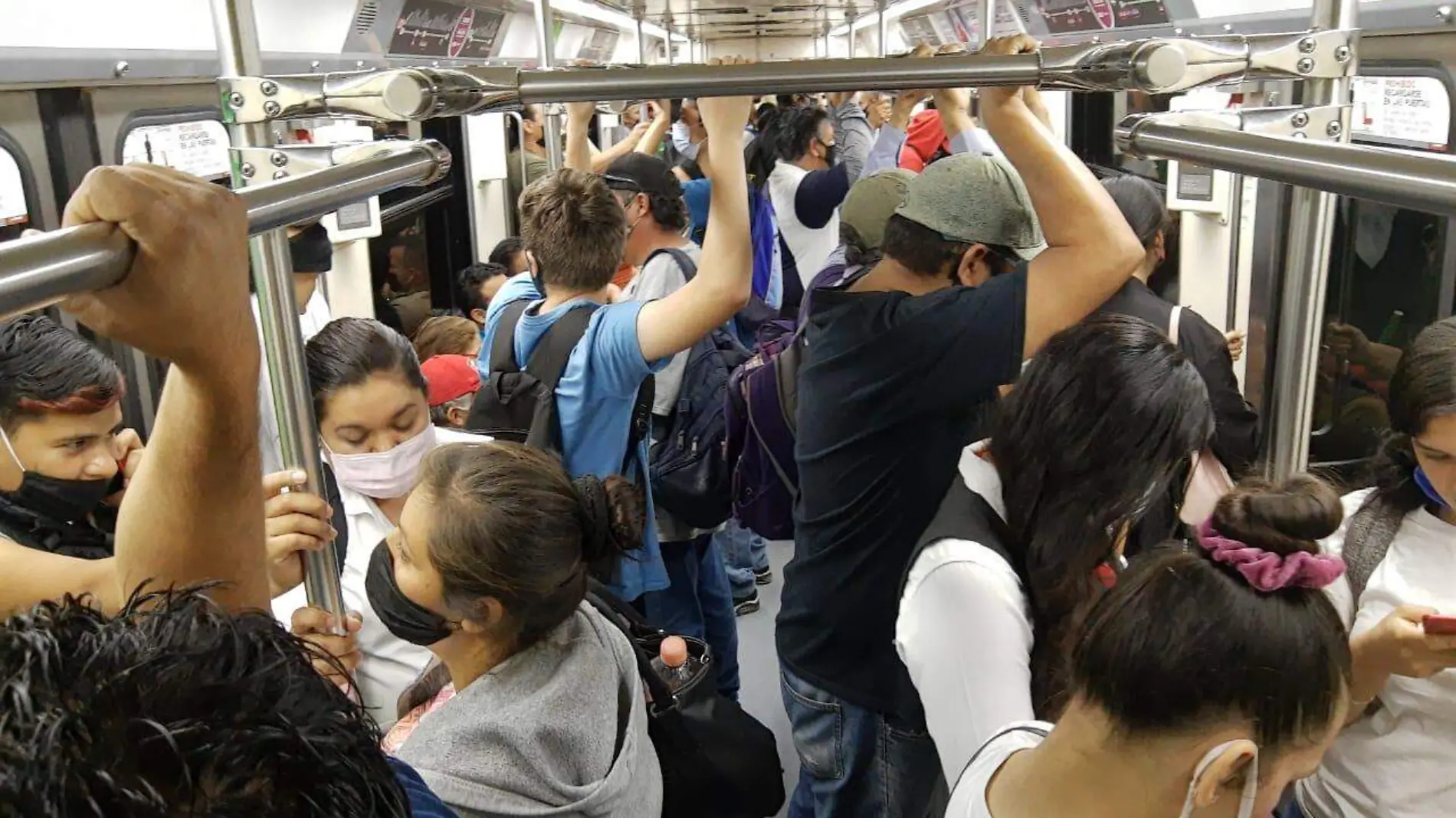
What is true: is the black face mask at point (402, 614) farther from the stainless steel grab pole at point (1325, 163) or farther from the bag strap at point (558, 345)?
the stainless steel grab pole at point (1325, 163)

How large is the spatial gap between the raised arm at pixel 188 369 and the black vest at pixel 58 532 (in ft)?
2.80

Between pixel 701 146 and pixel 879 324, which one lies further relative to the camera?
pixel 701 146

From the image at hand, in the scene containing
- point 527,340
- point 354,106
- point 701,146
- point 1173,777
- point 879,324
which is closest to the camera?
point 1173,777

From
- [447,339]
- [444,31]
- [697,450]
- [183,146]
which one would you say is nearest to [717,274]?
[697,450]

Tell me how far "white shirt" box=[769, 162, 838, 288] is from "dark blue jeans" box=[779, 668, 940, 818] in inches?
122

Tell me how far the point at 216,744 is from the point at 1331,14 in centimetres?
120

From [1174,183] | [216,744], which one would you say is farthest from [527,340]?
[1174,183]

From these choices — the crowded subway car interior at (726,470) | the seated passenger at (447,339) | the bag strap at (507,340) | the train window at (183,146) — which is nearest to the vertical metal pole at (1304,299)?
the crowded subway car interior at (726,470)

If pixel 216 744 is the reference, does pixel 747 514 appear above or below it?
below

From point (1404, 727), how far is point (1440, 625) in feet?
0.88

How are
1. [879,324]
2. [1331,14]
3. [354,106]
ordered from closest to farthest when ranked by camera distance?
[1331,14] → [354,106] → [879,324]

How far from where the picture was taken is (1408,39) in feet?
8.41

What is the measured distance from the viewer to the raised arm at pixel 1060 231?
1.56m

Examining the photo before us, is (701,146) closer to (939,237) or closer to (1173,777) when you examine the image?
(939,237)
